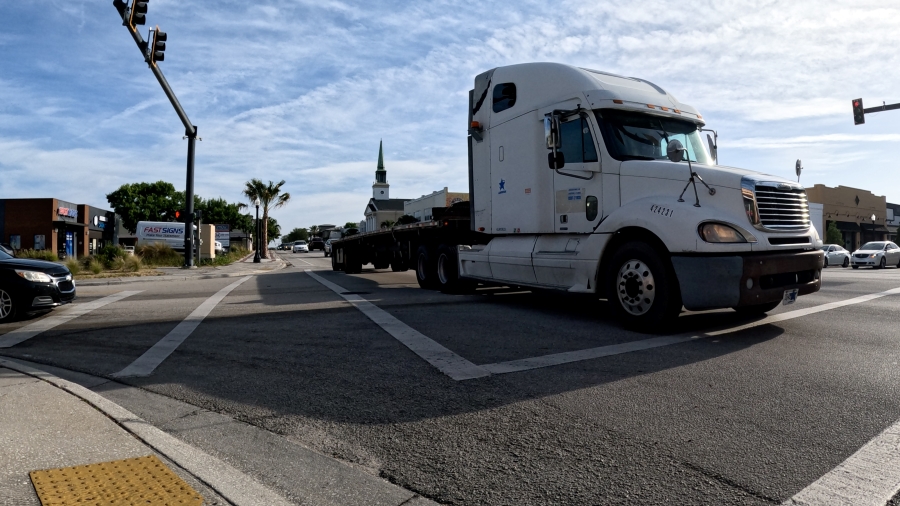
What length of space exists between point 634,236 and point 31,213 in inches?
2305

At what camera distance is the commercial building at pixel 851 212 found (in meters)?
53.5

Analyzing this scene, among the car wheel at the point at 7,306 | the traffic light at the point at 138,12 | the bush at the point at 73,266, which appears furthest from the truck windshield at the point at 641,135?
the bush at the point at 73,266

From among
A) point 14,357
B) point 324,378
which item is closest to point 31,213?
point 14,357

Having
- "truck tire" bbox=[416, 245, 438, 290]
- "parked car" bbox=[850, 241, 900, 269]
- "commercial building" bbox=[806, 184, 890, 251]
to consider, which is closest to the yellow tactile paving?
"truck tire" bbox=[416, 245, 438, 290]

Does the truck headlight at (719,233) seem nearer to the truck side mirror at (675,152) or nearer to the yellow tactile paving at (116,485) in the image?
the truck side mirror at (675,152)

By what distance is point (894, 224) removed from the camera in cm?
6631

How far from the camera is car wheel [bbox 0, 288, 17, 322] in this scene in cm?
958

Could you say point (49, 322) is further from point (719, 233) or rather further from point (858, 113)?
point (858, 113)

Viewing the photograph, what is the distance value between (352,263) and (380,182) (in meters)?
109

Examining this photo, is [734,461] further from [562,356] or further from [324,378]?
[324,378]

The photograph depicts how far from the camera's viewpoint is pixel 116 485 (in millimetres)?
3055

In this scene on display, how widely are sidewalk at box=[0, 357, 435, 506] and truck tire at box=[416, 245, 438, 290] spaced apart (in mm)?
8711

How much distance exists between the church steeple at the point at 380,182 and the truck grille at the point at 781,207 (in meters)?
117

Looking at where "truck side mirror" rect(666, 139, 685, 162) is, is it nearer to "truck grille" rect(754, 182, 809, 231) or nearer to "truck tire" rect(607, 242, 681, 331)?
"truck grille" rect(754, 182, 809, 231)
